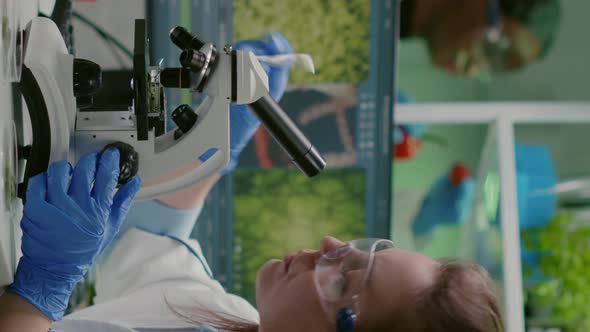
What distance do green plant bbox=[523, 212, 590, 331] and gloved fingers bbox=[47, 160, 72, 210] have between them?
2.29 metres

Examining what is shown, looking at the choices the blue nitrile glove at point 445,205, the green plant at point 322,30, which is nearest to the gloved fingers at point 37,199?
the green plant at point 322,30

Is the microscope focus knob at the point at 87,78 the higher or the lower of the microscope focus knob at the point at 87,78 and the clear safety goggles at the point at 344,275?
the higher

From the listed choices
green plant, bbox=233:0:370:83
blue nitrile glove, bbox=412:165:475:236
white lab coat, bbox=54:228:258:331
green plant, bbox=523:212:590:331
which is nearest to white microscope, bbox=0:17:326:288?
white lab coat, bbox=54:228:258:331

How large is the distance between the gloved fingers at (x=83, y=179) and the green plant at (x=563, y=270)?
226 centimetres

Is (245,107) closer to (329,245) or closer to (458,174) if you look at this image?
(329,245)

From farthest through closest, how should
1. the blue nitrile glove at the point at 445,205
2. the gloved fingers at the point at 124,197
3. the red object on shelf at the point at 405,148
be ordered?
the blue nitrile glove at the point at 445,205 → the red object on shelf at the point at 405,148 → the gloved fingers at the point at 124,197

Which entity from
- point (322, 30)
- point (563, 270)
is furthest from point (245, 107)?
point (563, 270)

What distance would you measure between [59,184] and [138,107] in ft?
0.60

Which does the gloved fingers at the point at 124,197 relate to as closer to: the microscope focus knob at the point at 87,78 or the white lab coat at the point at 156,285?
the microscope focus knob at the point at 87,78

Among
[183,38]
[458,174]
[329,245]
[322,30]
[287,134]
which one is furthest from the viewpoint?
[458,174]

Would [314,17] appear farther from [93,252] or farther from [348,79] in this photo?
[93,252]

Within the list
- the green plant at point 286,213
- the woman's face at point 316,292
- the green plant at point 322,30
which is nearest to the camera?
the woman's face at point 316,292

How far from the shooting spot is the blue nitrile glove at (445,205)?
3.33 metres

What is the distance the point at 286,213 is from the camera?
2744mm
